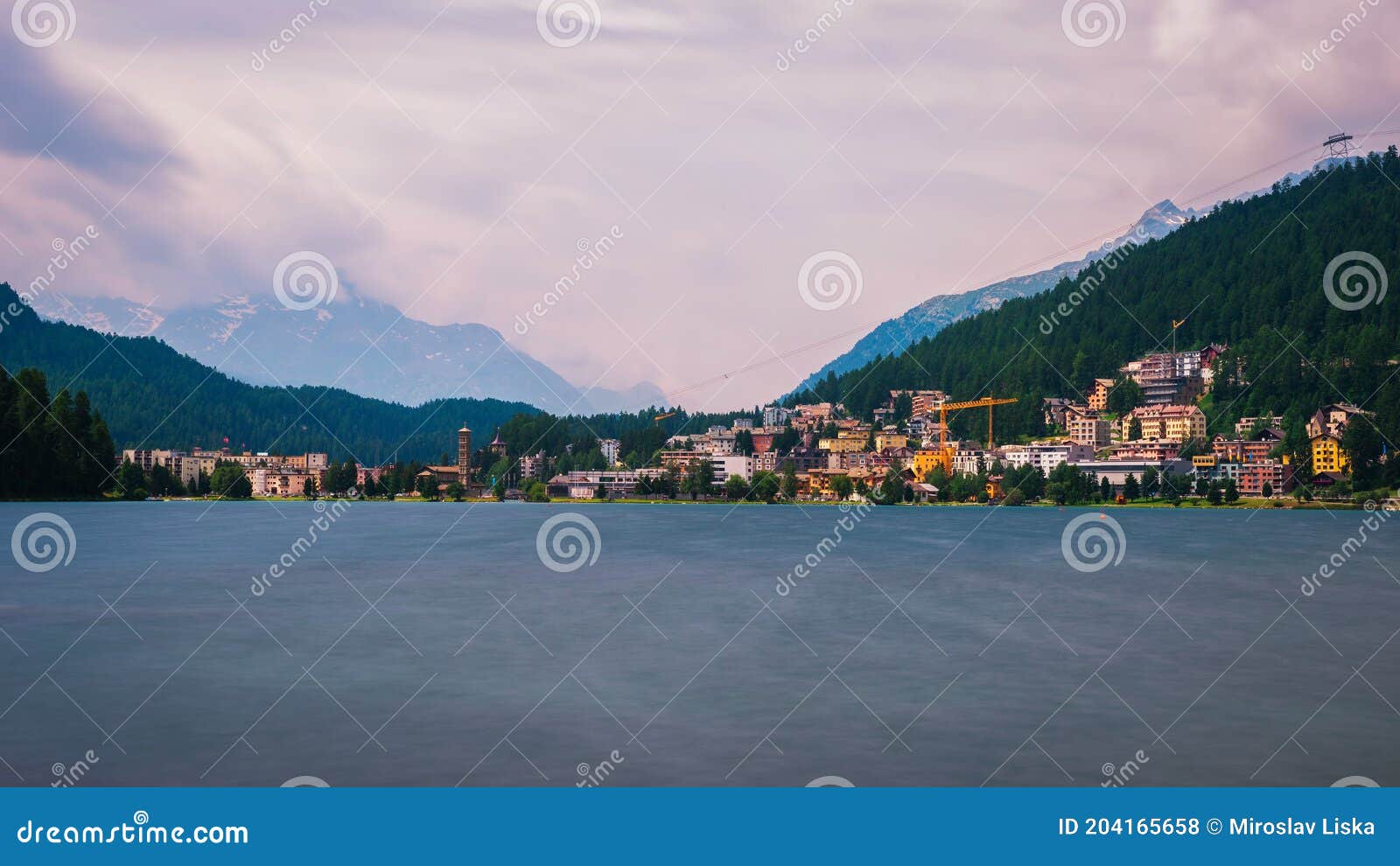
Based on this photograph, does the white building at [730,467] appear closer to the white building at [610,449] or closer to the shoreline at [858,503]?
the shoreline at [858,503]

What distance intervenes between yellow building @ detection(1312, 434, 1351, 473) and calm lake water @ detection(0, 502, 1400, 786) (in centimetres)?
6624

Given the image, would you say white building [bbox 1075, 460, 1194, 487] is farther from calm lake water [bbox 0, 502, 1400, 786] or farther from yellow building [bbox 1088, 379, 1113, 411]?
calm lake water [bbox 0, 502, 1400, 786]

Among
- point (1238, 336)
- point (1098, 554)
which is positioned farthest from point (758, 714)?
point (1238, 336)

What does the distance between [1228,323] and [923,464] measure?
46.1 m

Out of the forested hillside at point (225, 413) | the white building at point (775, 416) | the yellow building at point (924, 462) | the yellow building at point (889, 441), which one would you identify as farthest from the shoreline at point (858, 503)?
the white building at point (775, 416)

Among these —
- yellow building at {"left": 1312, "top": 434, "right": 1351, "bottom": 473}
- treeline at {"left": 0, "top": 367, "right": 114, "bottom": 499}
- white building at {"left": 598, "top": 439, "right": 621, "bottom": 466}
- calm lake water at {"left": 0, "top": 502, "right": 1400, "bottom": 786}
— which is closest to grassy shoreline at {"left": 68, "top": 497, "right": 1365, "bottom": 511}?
treeline at {"left": 0, "top": 367, "right": 114, "bottom": 499}

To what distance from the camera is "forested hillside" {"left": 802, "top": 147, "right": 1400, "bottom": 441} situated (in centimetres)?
11675

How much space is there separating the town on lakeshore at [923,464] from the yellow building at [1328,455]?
148mm

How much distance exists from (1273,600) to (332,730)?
2280cm

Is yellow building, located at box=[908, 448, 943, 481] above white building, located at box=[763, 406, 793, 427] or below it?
below

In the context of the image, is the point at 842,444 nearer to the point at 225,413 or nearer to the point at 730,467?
the point at 730,467

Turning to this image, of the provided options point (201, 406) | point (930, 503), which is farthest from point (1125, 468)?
point (201, 406)

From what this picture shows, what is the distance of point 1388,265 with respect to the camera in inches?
5069

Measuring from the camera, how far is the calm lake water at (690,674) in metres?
11.0
